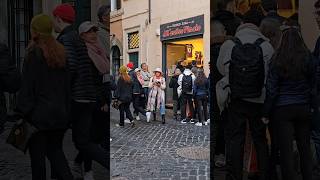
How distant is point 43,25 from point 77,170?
111 cm

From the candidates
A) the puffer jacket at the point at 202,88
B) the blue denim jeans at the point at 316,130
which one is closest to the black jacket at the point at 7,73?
the puffer jacket at the point at 202,88

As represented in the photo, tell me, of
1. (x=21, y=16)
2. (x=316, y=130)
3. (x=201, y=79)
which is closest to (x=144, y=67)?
(x=201, y=79)

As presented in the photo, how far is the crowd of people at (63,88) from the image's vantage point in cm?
356

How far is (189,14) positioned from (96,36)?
0.81 metres

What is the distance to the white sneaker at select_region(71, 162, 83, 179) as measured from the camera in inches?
→ 152

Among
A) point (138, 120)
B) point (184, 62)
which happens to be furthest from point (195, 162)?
point (184, 62)

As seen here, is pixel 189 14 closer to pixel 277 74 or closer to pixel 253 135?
pixel 277 74

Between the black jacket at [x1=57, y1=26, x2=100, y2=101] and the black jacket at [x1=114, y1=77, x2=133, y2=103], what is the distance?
0.22 metres

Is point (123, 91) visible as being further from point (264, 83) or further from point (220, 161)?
point (264, 83)

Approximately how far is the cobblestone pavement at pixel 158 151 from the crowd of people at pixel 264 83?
1.66 feet

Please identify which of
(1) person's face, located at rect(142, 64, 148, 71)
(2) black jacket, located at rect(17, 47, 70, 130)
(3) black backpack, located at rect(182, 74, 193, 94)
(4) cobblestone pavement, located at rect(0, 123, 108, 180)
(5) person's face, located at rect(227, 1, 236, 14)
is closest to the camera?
(2) black jacket, located at rect(17, 47, 70, 130)

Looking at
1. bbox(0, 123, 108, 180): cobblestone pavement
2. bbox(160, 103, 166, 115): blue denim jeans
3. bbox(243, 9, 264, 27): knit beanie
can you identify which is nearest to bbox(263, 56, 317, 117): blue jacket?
bbox(243, 9, 264, 27): knit beanie

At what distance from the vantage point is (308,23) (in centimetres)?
403

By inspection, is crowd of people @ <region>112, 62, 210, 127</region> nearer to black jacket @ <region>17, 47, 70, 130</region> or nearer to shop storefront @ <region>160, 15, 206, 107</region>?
shop storefront @ <region>160, 15, 206, 107</region>
